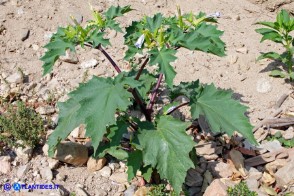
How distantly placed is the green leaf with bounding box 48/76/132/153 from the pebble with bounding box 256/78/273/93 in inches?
86.8

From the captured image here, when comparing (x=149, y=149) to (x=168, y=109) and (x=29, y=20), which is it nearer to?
(x=168, y=109)

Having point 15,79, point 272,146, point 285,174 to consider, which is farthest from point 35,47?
point 285,174

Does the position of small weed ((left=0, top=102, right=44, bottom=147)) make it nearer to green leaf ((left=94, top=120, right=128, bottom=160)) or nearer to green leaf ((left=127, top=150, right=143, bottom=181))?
green leaf ((left=94, top=120, right=128, bottom=160))

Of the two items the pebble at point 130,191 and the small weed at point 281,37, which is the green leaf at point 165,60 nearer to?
the pebble at point 130,191

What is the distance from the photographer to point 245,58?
15.3 ft

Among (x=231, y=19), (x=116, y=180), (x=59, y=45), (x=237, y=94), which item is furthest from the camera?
(x=231, y=19)

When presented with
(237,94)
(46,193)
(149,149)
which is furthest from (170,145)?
(237,94)

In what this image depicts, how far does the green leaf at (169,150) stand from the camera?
268 cm

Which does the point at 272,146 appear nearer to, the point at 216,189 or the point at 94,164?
the point at 216,189


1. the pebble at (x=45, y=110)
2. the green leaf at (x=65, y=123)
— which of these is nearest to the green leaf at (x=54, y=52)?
the green leaf at (x=65, y=123)

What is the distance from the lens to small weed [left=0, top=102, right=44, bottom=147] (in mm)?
3406

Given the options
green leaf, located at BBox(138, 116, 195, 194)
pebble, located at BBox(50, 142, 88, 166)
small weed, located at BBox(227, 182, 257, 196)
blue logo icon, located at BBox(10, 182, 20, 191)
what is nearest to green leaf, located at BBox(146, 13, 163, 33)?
green leaf, located at BBox(138, 116, 195, 194)

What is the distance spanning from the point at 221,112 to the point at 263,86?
1.72m

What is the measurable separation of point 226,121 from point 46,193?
1438 millimetres
